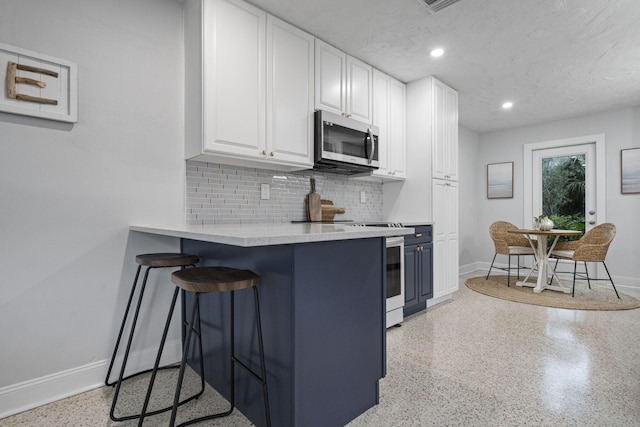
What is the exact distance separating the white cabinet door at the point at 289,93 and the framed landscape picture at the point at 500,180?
4.38 meters

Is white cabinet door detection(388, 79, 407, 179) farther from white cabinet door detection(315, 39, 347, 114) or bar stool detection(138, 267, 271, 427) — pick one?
bar stool detection(138, 267, 271, 427)

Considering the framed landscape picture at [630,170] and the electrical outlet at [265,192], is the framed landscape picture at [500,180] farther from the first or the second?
the electrical outlet at [265,192]

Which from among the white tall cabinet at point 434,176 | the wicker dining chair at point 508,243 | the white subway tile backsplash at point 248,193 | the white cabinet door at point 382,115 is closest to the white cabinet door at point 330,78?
the white cabinet door at point 382,115

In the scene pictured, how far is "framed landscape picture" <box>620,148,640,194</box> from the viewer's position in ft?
14.3

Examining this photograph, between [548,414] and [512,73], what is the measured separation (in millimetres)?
3175

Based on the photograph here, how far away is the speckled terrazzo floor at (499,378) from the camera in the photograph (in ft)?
5.31

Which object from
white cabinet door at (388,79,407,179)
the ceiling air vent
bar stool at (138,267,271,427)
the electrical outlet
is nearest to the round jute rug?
white cabinet door at (388,79,407,179)

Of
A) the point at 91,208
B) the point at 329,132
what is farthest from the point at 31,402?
the point at 329,132

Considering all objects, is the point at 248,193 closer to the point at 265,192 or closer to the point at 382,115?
the point at 265,192

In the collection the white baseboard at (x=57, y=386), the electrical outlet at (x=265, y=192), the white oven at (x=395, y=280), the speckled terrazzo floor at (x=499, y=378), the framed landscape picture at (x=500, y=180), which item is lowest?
the speckled terrazzo floor at (x=499, y=378)

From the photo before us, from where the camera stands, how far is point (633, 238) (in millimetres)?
4422

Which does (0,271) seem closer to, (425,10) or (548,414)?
(548,414)

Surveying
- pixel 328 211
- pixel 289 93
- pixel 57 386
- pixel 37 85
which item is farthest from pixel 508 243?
pixel 37 85

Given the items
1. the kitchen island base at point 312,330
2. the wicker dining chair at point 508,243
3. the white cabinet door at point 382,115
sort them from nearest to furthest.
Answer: the kitchen island base at point 312,330 < the white cabinet door at point 382,115 < the wicker dining chair at point 508,243
